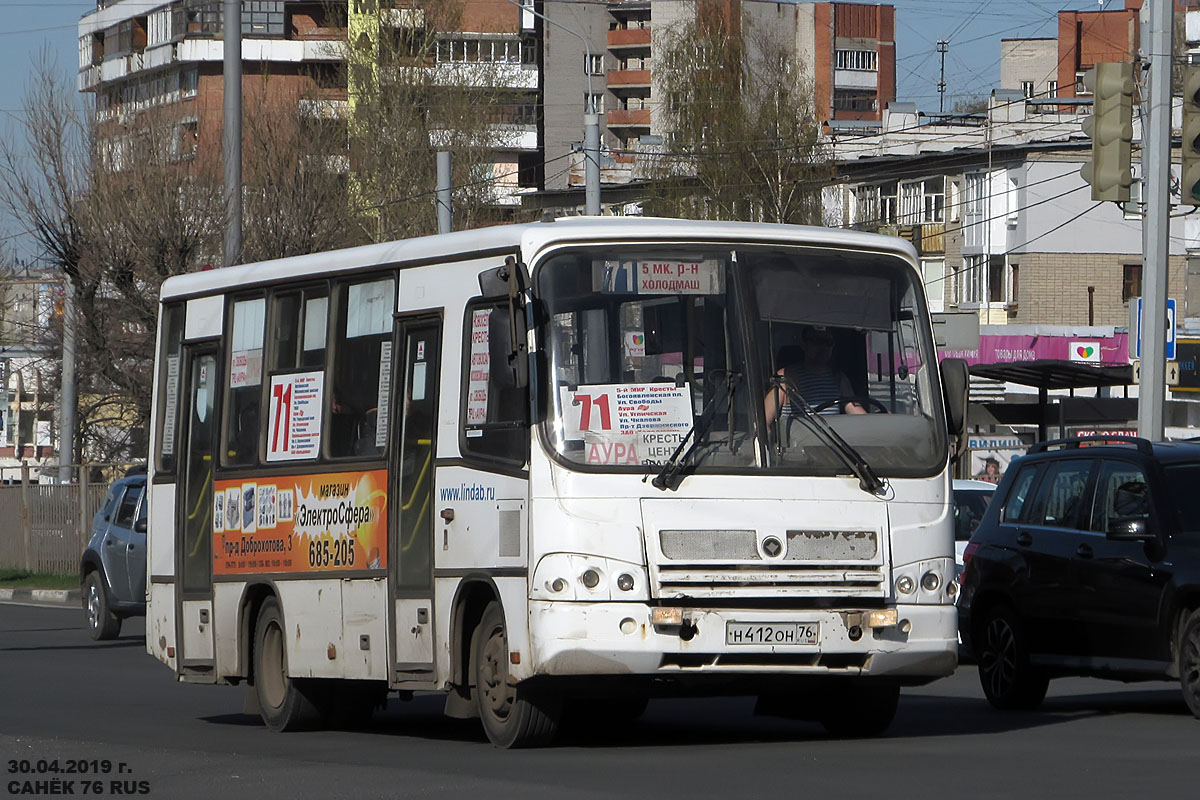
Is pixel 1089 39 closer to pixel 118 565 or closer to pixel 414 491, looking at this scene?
pixel 118 565

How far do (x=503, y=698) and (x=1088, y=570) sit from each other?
4.15 meters

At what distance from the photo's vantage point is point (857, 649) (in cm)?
1108

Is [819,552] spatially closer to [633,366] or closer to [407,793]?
[633,366]

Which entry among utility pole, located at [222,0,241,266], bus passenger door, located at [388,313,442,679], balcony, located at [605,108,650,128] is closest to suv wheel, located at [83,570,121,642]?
utility pole, located at [222,0,241,266]

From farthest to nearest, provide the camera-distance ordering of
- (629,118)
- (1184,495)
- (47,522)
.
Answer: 1. (629,118)
2. (47,522)
3. (1184,495)

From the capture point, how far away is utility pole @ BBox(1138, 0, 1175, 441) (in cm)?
1972

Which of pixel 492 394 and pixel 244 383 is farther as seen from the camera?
pixel 244 383

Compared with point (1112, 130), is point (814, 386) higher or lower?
lower

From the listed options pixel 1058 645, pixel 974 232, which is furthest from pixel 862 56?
pixel 1058 645

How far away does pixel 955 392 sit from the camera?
11.8m

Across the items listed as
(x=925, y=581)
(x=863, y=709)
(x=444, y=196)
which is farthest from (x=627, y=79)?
(x=925, y=581)

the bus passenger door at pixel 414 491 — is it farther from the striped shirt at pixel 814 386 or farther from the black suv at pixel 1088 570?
the black suv at pixel 1088 570

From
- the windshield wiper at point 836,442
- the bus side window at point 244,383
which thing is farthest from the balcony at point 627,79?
the windshield wiper at point 836,442

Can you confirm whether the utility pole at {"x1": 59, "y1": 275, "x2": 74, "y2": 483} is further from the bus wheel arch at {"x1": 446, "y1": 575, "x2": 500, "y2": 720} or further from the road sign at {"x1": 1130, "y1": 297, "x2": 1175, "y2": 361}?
the bus wheel arch at {"x1": 446, "y1": 575, "x2": 500, "y2": 720}
